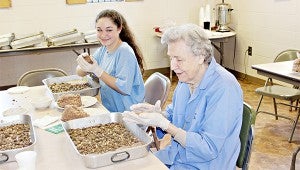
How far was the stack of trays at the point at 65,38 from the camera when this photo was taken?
4.37 m

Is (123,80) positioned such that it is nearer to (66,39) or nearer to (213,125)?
(213,125)

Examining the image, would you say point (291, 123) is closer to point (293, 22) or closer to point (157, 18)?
point (293, 22)

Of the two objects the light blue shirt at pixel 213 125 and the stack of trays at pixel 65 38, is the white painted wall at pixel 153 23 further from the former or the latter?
the light blue shirt at pixel 213 125

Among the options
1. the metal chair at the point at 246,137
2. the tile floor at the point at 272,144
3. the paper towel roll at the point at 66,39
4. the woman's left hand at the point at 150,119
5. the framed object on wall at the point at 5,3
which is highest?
the framed object on wall at the point at 5,3

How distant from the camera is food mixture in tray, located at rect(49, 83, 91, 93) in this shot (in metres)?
2.46

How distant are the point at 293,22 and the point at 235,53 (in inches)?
45.5

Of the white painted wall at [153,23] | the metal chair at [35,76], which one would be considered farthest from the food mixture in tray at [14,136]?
the white painted wall at [153,23]

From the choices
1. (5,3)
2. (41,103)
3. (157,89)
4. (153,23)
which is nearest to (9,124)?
(41,103)

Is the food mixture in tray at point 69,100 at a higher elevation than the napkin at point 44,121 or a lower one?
higher

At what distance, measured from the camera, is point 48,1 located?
4758mm

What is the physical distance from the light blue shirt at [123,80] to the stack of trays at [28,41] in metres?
1.89

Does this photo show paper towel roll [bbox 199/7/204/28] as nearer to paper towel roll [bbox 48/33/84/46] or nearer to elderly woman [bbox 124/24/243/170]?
paper towel roll [bbox 48/33/84/46]

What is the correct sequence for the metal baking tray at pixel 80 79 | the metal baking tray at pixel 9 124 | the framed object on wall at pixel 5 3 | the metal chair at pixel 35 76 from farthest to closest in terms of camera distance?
the framed object on wall at pixel 5 3
the metal chair at pixel 35 76
the metal baking tray at pixel 80 79
the metal baking tray at pixel 9 124

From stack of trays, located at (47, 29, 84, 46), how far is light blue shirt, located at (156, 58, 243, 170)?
9.66 feet
